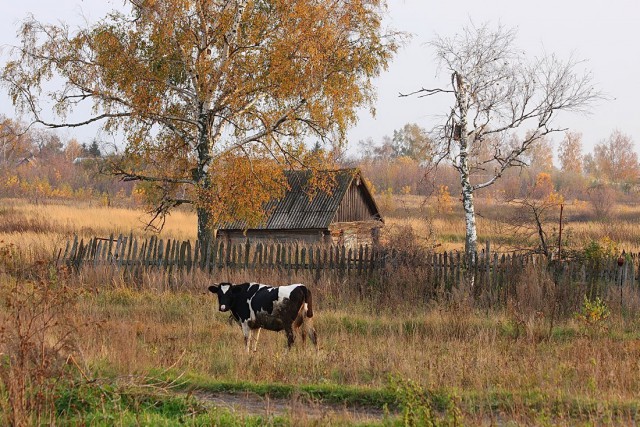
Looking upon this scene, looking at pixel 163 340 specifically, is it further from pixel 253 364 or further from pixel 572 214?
pixel 572 214

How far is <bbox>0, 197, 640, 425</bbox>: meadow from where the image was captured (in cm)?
652

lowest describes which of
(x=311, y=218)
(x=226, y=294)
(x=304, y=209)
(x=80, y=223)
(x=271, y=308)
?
(x=271, y=308)

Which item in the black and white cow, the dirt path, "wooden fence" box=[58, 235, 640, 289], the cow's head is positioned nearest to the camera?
the dirt path

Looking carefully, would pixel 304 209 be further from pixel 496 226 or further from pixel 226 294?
pixel 226 294

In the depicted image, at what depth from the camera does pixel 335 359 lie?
9227 mm

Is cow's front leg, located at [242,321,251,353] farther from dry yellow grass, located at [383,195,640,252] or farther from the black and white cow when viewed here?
dry yellow grass, located at [383,195,640,252]

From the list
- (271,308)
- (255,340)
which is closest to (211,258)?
(255,340)

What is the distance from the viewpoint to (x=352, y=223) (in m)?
29.0

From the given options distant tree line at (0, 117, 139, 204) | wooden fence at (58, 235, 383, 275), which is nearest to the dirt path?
wooden fence at (58, 235, 383, 275)

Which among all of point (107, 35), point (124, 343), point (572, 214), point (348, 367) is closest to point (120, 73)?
point (107, 35)

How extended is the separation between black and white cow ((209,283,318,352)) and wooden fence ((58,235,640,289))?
533cm

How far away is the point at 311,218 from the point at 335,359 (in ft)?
57.7

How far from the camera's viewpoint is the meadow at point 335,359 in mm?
6523

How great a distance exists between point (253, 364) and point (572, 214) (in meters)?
46.4
